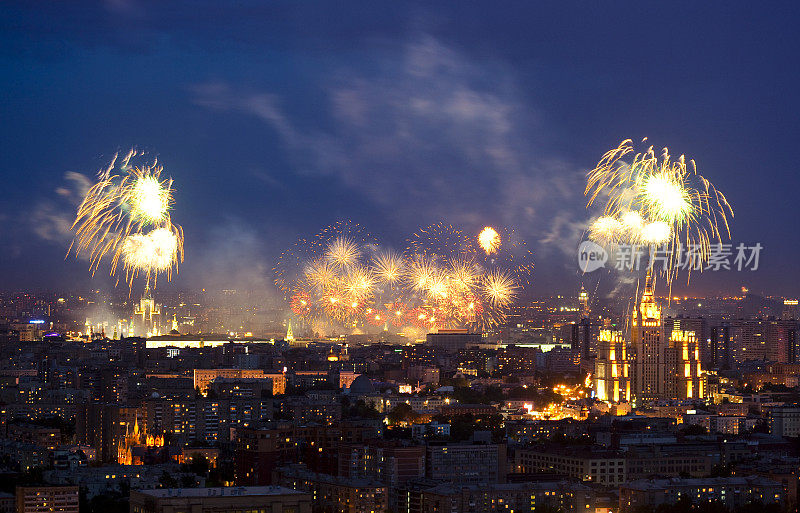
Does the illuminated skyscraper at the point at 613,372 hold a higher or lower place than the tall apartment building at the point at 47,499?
higher

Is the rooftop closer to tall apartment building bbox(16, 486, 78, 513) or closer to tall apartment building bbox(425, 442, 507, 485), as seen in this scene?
tall apartment building bbox(16, 486, 78, 513)

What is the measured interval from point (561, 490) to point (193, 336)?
66.0 metres

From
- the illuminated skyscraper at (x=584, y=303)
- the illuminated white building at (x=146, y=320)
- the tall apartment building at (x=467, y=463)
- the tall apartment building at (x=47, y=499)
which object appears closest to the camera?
the tall apartment building at (x=47, y=499)

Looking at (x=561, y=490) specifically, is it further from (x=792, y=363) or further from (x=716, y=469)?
(x=792, y=363)

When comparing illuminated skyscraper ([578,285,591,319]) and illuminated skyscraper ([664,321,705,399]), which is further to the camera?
illuminated skyscraper ([578,285,591,319])

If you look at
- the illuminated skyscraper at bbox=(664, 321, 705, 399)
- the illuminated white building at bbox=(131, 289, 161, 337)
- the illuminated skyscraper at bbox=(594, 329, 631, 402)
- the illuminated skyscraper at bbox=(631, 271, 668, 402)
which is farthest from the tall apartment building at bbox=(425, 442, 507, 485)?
the illuminated white building at bbox=(131, 289, 161, 337)

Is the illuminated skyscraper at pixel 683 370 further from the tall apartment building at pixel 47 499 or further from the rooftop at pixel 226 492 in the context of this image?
the rooftop at pixel 226 492

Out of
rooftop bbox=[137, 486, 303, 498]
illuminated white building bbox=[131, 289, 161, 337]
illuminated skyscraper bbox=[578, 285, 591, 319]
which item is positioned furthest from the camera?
illuminated white building bbox=[131, 289, 161, 337]

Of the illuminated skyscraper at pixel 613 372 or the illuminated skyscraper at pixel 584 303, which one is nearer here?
the illuminated skyscraper at pixel 613 372

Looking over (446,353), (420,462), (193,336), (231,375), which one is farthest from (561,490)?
(193,336)

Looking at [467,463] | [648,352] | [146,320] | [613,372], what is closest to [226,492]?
[467,463]

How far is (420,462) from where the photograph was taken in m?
34.4

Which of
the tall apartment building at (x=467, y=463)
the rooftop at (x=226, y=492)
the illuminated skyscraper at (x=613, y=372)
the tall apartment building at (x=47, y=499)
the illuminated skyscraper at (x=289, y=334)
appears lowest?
the tall apartment building at (x=47, y=499)

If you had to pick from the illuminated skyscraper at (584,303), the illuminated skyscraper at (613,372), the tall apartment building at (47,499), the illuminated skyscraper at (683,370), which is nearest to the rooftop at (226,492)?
the tall apartment building at (47,499)
